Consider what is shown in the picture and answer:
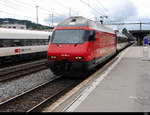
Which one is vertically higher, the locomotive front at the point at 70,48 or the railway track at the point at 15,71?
the locomotive front at the point at 70,48

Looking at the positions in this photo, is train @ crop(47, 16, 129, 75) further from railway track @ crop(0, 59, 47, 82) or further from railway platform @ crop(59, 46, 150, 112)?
railway track @ crop(0, 59, 47, 82)

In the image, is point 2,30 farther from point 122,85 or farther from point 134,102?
point 134,102

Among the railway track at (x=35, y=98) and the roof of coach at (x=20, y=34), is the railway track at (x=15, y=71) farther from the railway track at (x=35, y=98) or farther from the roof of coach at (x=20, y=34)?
the roof of coach at (x=20, y=34)

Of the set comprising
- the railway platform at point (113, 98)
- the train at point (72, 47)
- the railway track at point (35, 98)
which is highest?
the train at point (72, 47)

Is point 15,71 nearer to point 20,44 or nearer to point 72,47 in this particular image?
point 72,47

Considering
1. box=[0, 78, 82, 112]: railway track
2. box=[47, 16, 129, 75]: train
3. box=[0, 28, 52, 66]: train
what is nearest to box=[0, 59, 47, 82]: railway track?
box=[0, 28, 52, 66]: train

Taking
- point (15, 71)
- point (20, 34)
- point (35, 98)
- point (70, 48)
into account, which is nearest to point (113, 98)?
point (35, 98)

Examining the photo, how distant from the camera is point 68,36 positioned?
33.9 feet

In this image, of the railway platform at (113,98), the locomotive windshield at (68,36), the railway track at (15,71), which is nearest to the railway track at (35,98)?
the railway platform at (113,98)

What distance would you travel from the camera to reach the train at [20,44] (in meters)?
16.0

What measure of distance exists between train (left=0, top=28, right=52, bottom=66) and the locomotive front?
3.18m

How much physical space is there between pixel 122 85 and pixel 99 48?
13.5ft

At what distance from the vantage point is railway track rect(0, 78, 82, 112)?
247 inches

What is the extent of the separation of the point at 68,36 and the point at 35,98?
158 inches
